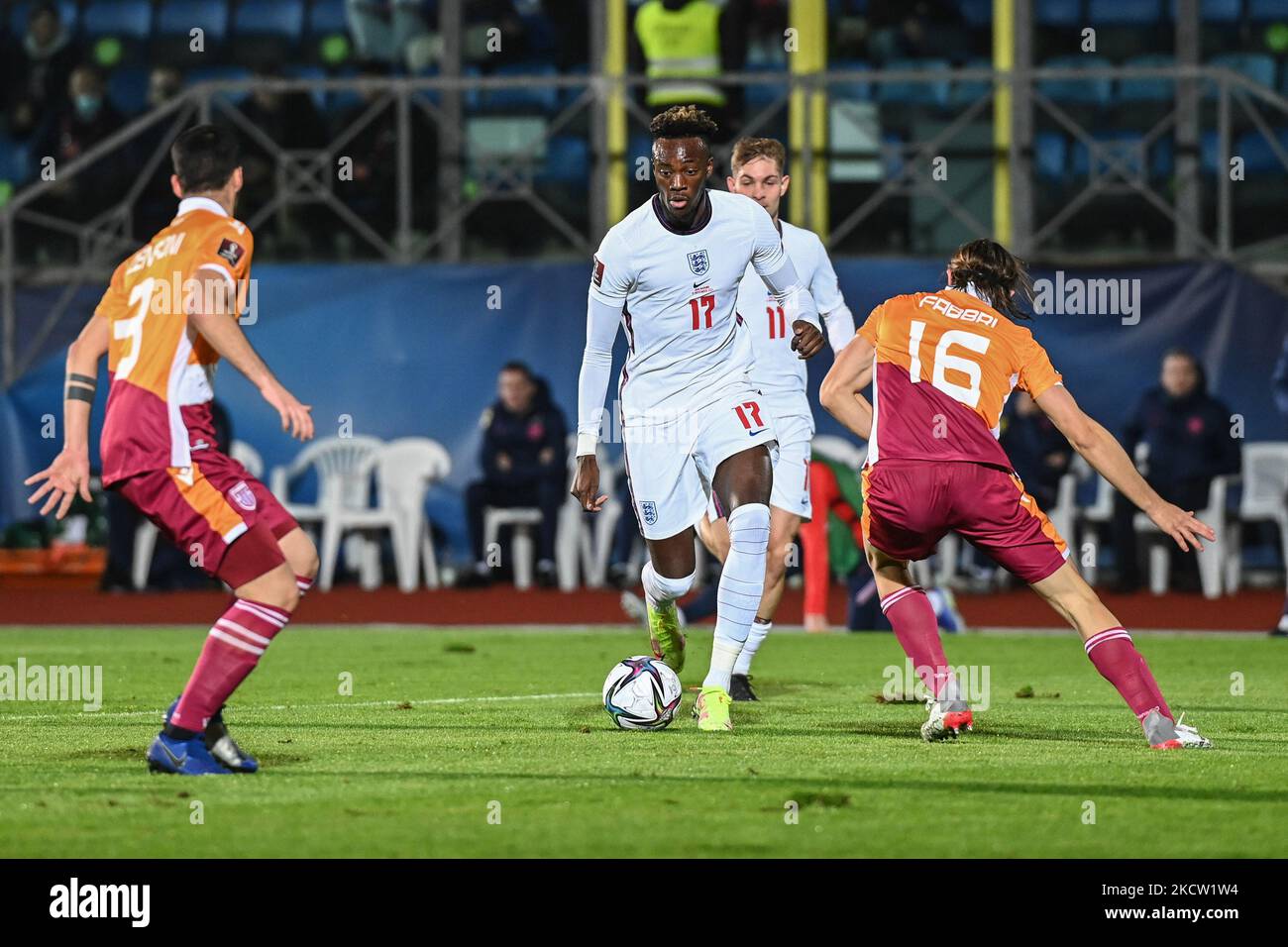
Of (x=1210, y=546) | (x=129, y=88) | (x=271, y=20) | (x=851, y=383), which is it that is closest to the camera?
(x=851, y=383)

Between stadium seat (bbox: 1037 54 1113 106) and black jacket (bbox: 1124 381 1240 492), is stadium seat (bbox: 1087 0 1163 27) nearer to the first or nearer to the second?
stadium seat (bbox: 1037 54 1113 106)

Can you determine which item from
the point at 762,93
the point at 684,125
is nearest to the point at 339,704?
the point at 684,125

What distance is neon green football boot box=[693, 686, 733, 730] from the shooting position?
838 cm

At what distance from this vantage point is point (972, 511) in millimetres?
7934

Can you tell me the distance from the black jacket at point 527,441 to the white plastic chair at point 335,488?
1149 millimetres

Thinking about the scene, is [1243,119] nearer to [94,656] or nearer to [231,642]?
[94,656]

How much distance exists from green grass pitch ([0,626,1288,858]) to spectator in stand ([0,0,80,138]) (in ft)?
36.1

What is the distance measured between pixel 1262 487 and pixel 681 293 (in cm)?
1075

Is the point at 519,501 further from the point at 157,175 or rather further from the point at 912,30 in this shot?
the point at 912,30

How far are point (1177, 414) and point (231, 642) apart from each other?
39.2 feet

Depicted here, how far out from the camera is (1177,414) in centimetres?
1741

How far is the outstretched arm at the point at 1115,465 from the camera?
7.49 meters
